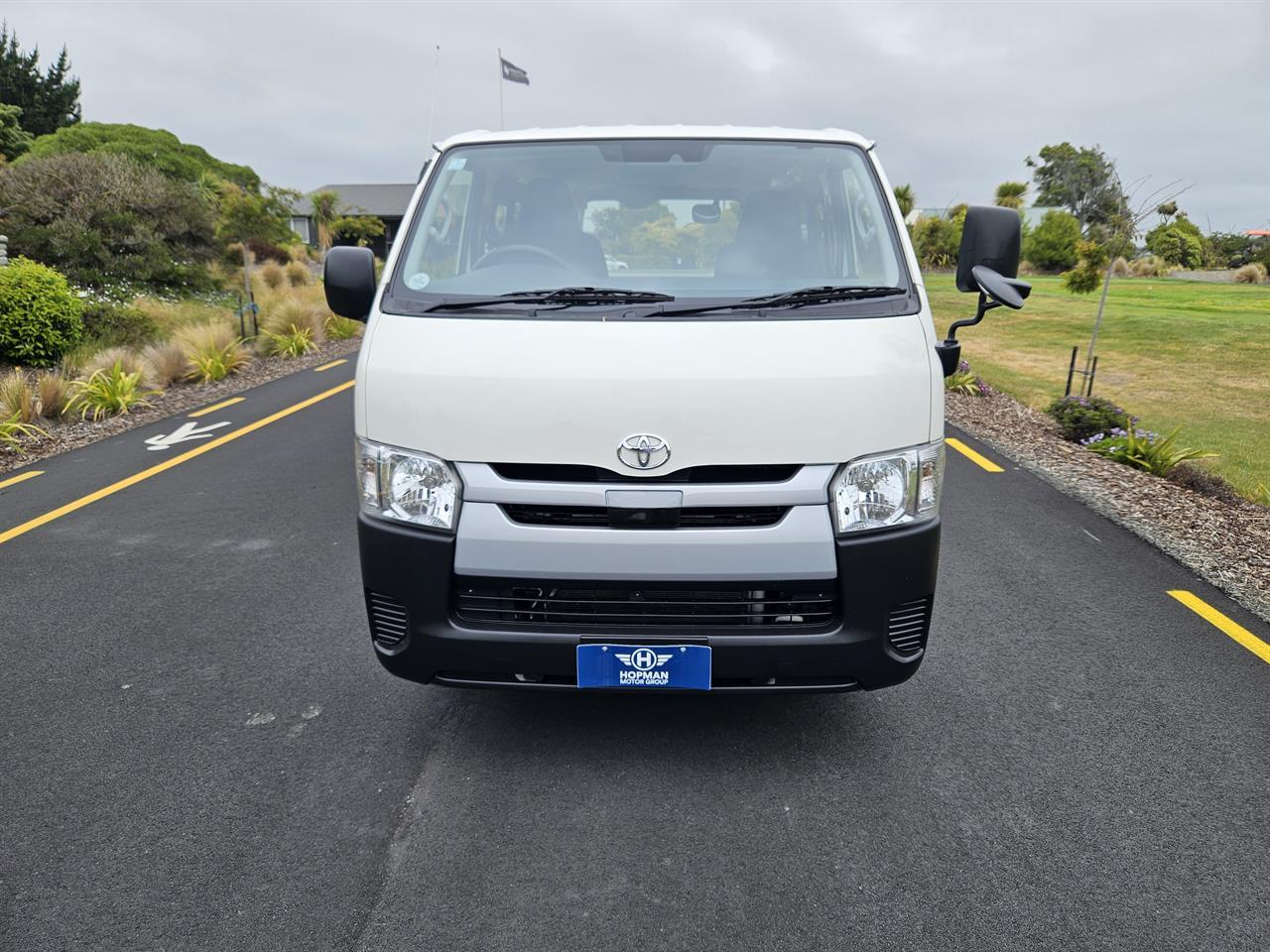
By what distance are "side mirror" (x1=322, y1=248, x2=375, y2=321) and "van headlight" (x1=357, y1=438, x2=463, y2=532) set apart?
0.82 meters

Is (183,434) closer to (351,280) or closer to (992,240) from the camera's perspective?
(351,280)

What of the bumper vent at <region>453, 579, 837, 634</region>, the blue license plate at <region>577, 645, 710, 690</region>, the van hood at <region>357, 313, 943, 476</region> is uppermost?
the van hood at <region>357, 313, 943, 476</region>

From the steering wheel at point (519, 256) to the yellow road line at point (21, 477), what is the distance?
5654 millimetres

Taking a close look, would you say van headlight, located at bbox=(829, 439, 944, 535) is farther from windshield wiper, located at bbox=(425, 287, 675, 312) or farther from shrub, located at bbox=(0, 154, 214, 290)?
shrub, located at bbox=(0, 154, 214, 290)

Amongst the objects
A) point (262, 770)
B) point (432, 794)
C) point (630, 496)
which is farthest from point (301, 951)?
point (630, 496)

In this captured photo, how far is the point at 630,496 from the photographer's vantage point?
273cm

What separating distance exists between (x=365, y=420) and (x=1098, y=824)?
262cm

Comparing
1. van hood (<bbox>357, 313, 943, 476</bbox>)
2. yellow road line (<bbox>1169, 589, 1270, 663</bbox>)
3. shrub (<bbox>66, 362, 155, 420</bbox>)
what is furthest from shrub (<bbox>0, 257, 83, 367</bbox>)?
yellow road line (<bbox>1169, 589, 1270, 663</bbox>)

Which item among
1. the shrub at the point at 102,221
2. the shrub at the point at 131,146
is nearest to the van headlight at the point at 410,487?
the shrub at the point at 102,221

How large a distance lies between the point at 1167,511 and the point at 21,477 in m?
8.73

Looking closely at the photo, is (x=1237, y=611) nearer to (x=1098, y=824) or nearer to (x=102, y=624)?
(x=1098, y=824)

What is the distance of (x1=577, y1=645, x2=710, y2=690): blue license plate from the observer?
2771 mm

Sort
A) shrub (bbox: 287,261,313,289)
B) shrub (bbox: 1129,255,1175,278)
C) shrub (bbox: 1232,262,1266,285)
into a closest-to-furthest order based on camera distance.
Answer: shrub (bbox: 1232,262,1266,285)
shrub (bbox: 287,261,313,289)
shrub (bbox: 1129,255,1175,278)

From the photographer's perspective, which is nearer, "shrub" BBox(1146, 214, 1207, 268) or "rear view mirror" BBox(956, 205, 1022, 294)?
"rear view mirror" BBox(956, 205, 1022, 294)
